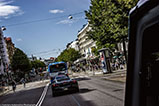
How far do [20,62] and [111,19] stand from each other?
240ft

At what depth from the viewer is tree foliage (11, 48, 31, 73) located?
92.1m

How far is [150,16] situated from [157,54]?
1.06ft

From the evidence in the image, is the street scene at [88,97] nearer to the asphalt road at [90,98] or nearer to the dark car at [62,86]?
the asphalt road at [90,98]

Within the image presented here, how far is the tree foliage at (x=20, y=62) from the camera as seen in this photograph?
302 ft

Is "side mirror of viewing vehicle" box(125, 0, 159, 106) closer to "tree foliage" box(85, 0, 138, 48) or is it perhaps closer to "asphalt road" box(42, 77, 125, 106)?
"asphalt road" box(42, 77, 125, 106)

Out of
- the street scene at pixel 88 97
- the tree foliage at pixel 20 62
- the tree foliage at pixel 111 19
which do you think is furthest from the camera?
the tree foliage at pixel 20 62

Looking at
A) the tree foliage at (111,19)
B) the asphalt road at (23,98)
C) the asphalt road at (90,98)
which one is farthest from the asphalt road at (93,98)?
the tree foliage at (111,19)

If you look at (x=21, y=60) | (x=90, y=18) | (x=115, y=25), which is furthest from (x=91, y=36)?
(x=21, y=60)

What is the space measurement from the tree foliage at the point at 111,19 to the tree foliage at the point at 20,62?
65.1m

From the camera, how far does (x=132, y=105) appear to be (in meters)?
2.35

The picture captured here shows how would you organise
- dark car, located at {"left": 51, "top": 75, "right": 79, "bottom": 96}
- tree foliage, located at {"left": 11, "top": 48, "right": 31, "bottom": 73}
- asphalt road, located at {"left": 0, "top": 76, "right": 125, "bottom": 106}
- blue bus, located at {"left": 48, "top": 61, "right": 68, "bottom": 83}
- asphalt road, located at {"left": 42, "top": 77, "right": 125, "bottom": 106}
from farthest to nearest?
tree foliage, located at {"left": 11, "top": 48, "right": 31, "bottom": 73} → blue bus, located at {"left": 48, "top": 61, "right": 68, "bottom": 83} → dark car, located at {"left": 51, "top": 75, "right": 79, "bottom": 96} → asphalt road, located at {"left": 0, "top": 76, "right": 125, "bottom": 106} → asphalt road, located at {"left": 42, "top": 77, "right": 125, "bottom": 106}

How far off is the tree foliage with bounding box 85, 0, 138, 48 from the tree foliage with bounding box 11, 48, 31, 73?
65056 millimetres

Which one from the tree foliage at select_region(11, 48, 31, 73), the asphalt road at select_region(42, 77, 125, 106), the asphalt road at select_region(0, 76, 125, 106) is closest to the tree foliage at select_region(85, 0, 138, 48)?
the asphalt road at select_region(0, 76, 125, 106)

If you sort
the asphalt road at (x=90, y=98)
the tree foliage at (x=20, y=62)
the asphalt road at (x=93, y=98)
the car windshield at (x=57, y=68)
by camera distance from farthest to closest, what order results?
the tree foliage at (x=20, y=62) < the car windshield at (x=57, y=68) < the asphalt road at (x=90, y=98) < the asphalt road at (x=93, y=98)
